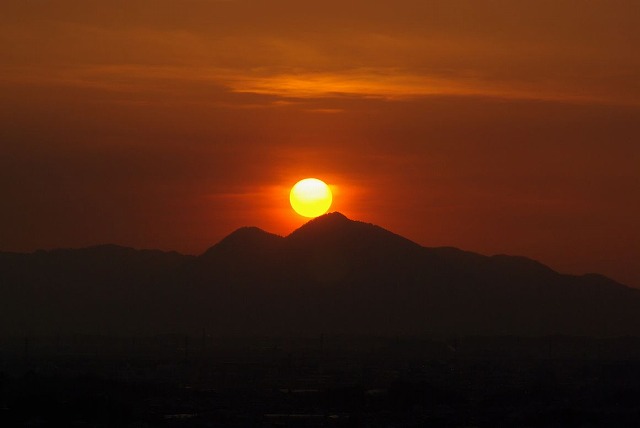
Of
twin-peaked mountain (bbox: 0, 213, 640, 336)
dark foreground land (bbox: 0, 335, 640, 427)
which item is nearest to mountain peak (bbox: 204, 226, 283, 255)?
twin-peaked mountain (bbox: 0, 213, 640, 336)

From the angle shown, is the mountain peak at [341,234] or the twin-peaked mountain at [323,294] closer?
the twin-peaked mountain at [323,294]

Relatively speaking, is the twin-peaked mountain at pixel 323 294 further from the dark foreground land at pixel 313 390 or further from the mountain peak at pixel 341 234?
the dark foreground land at pixel 313 390

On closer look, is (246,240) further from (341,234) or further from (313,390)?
(313,390)

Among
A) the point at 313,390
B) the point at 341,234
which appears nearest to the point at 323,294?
the point at 341,234

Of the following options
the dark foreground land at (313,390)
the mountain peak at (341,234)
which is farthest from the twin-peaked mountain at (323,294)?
the dark foreground land at (313,390)

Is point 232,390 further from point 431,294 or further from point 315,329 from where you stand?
point 431,294

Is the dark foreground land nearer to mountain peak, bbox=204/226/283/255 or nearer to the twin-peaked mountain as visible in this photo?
the twin-peaked mountain

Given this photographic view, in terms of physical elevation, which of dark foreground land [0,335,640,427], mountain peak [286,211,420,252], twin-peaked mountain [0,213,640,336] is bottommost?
dark foreground land [0,335,640,427]
